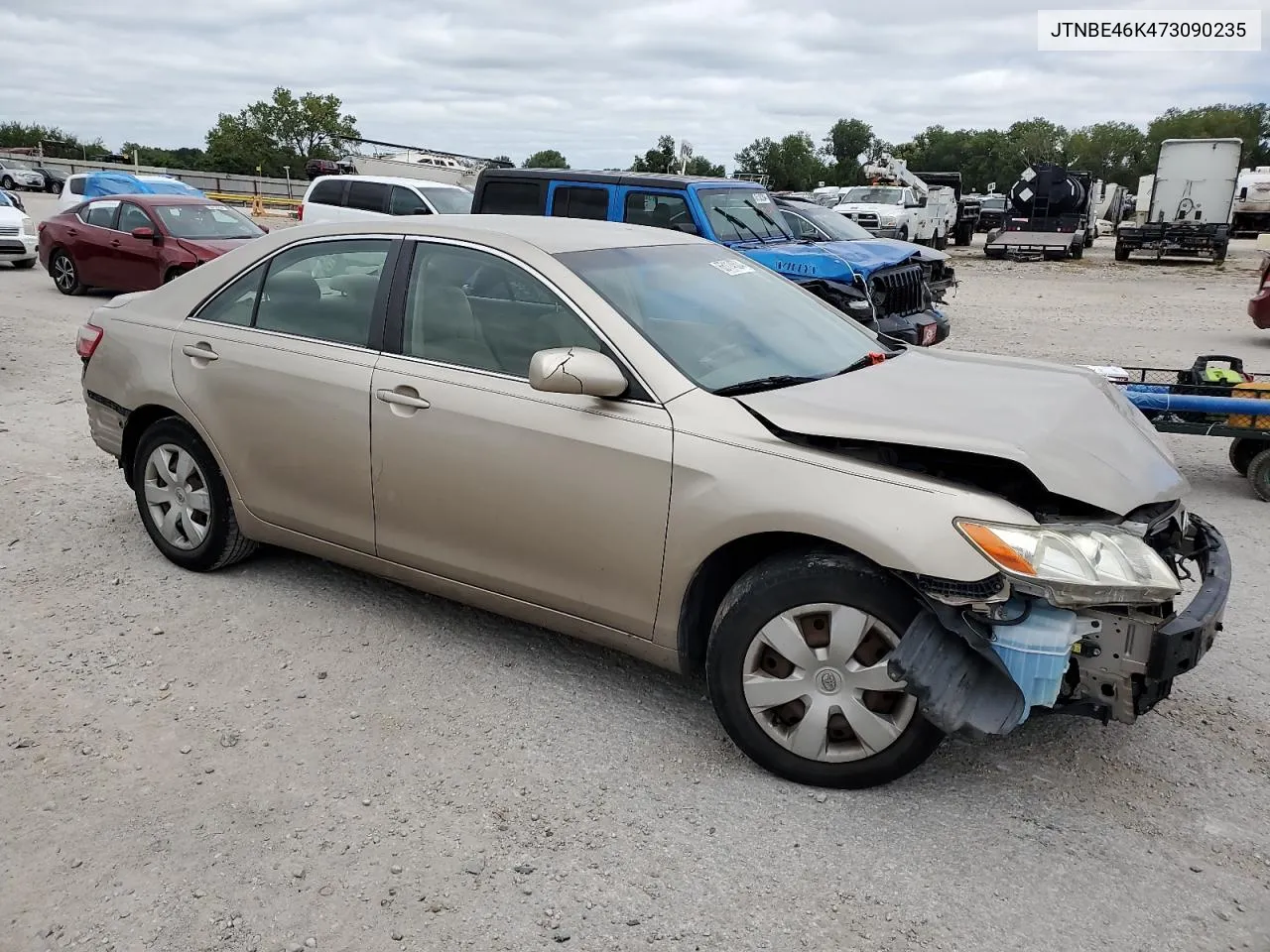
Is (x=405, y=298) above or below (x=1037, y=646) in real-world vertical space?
above

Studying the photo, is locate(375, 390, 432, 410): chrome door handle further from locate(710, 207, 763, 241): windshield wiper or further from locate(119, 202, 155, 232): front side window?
locate(119, 202, 155, 232): front side window

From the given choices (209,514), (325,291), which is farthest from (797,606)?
(209,514)

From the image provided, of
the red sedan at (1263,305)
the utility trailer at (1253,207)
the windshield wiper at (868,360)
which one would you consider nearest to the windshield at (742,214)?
the red sedan at (1263,305)

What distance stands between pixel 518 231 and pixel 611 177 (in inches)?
239

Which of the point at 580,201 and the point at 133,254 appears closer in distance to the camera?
the point at 580,201

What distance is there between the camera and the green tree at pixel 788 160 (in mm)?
103062

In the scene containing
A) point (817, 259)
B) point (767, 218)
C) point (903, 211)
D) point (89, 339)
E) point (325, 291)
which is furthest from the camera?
point (903, 211)

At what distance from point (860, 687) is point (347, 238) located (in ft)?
9.02

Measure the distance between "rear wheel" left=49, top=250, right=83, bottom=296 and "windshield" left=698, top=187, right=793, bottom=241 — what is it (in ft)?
33.1

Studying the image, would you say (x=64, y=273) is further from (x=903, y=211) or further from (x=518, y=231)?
(x=903, y=211)

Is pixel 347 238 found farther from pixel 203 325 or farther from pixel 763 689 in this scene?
pixel 763 689

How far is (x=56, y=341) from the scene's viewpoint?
1129cm

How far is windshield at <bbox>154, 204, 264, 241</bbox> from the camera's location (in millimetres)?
13930

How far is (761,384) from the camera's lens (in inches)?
141
